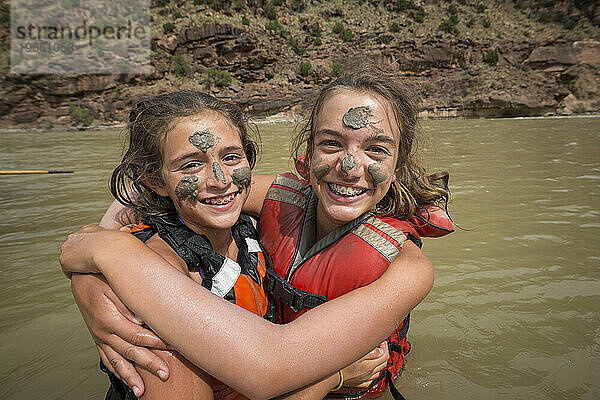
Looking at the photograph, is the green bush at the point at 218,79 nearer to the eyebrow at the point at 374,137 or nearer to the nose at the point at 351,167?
the eyebrow at the point at 374,137

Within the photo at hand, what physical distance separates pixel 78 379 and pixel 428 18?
190ft

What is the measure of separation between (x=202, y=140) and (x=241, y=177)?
258 millimetres

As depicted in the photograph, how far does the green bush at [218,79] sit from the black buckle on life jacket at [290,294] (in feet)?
115

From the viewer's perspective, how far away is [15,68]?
32.6 meters

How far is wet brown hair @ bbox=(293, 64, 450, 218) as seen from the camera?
2.04 metres

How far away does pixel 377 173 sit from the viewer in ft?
6.37

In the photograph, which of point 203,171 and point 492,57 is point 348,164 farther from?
point 492,57

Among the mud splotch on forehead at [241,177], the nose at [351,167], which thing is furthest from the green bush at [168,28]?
the nose at [351,167]

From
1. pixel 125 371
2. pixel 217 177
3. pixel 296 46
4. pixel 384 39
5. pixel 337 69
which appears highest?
pixel 384 39

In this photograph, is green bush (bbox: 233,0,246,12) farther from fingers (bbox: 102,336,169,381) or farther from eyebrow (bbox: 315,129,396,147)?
fingers (bbox: 102,336,169,381)


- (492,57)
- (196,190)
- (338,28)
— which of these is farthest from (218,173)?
(338,28)

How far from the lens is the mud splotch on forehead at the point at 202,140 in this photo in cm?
190

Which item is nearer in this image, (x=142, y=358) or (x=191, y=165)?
(x=142, y=358)

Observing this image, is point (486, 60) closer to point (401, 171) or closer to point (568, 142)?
point (568, 142)
